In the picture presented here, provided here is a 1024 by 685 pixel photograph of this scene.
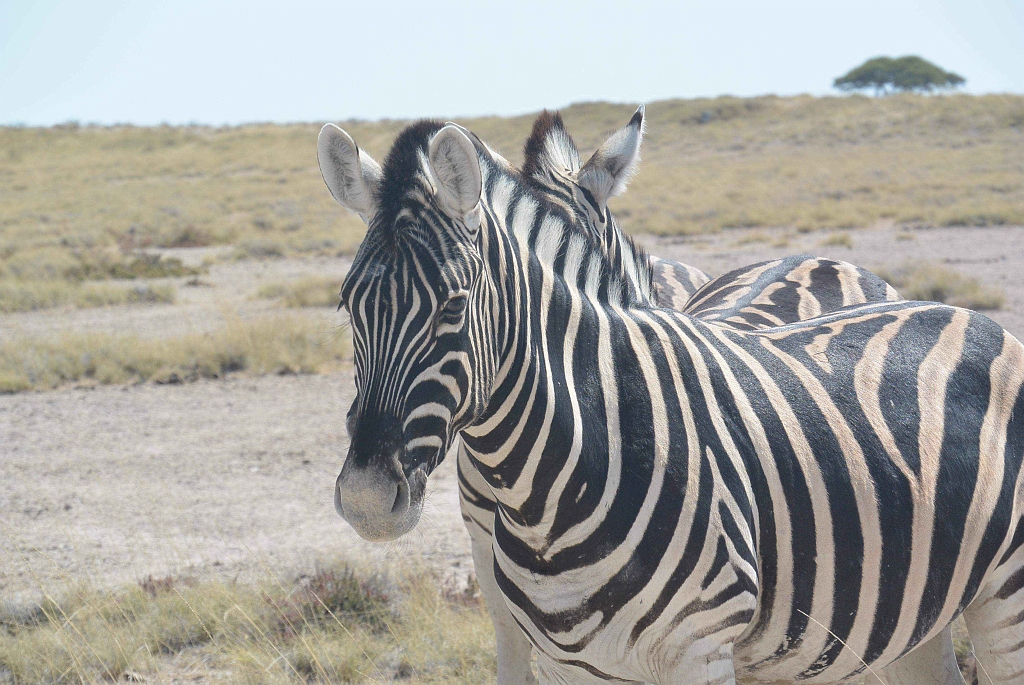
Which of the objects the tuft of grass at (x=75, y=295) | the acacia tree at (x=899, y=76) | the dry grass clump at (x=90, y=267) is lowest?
the tuft of grass at (x=75, y=295)

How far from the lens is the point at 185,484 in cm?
614

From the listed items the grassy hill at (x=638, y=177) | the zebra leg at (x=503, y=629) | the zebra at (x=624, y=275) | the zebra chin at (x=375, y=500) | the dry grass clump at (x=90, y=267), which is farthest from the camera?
the grassy hill at (x=638, y=177)

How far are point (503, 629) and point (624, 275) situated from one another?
1.45 metres

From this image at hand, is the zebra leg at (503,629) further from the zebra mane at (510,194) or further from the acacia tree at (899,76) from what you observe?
the acacia tree at (899,76)

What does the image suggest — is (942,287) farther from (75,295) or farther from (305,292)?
(75,295)

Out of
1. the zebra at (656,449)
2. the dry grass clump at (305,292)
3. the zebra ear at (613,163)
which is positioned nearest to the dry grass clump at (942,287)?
the zebra ear at (613,163)

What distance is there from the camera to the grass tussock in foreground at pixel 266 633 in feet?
11.6

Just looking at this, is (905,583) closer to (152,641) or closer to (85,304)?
(152,641)

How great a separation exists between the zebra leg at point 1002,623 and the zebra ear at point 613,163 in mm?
1909

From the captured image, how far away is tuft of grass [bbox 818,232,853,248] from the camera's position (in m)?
16.3

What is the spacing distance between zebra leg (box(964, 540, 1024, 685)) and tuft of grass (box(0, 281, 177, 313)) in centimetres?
1281

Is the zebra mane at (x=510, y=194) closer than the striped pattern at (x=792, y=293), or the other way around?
the zebra mane at (x=510, y=194)

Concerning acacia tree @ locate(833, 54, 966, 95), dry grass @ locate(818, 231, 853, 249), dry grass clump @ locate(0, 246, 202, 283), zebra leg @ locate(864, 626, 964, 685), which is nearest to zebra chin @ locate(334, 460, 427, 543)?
zebra leg @ locate(864, 626, 964, 685)

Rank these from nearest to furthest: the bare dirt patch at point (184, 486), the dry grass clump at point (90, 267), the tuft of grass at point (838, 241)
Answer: the bare dirt patch at point (184, 486) < the dry grass clump at point (90, 267) < the tuft of grass at point (838, 241)
